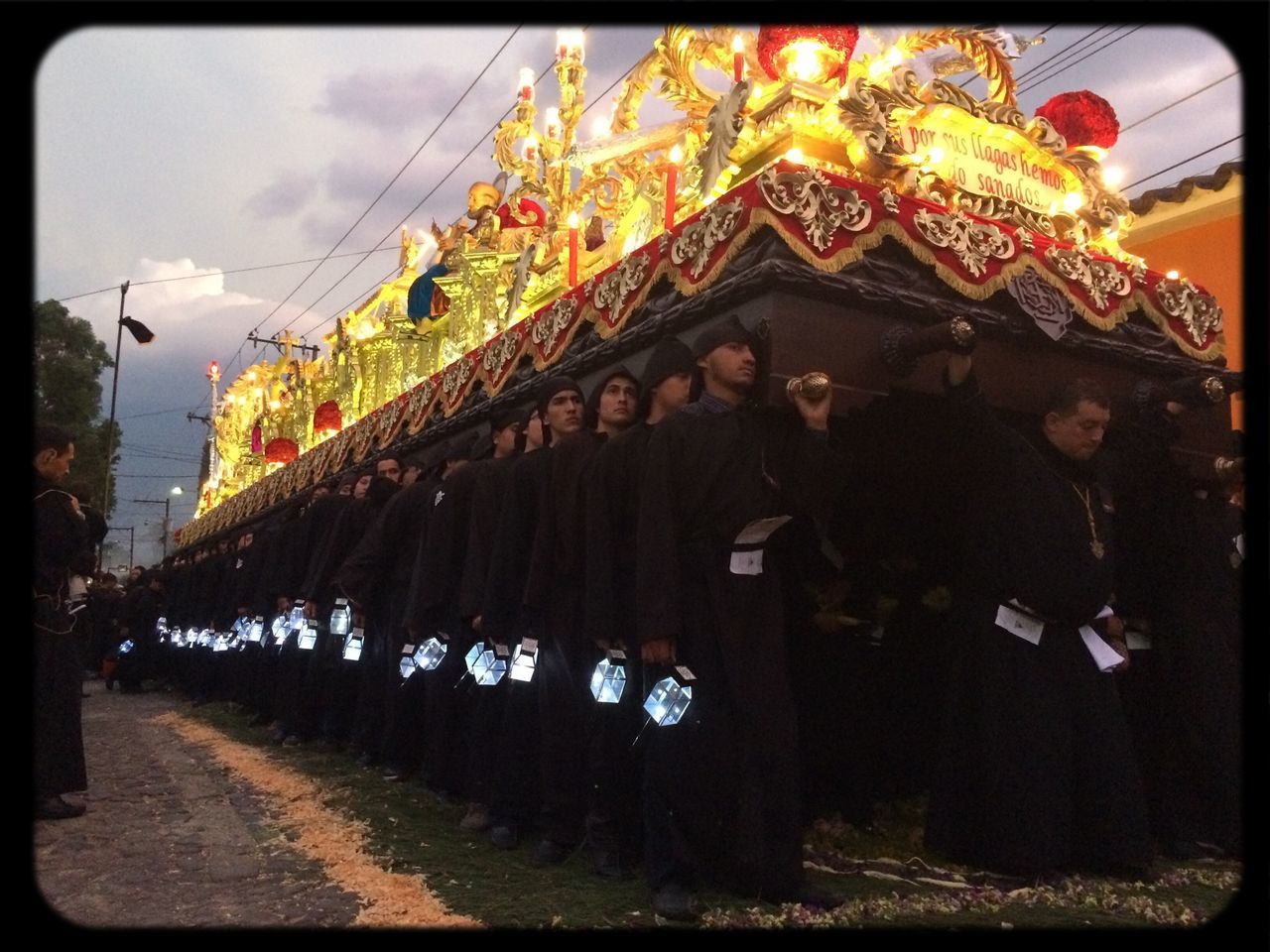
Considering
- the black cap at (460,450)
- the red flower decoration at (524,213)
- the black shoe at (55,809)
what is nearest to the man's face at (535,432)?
the black cap at (460,450)

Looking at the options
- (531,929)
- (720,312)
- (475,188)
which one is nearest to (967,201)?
(720,312)

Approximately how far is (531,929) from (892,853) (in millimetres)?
1630

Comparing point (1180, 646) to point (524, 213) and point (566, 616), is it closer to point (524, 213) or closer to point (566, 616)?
point (566, 616)

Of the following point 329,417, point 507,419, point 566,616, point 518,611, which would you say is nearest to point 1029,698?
point 566,616

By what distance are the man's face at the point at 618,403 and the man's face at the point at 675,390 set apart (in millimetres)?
244

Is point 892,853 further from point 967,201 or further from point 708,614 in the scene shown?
point 967,201

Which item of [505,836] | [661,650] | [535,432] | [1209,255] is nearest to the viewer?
[661,650]

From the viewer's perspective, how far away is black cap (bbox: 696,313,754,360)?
152 inches

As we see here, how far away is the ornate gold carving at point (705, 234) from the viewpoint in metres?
4.25

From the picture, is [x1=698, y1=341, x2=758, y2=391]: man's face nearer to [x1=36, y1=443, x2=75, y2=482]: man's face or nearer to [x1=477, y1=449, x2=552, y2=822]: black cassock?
[x1=477, y1=449, x2=552, y2=822]: black cassock

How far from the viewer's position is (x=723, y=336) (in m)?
3.87

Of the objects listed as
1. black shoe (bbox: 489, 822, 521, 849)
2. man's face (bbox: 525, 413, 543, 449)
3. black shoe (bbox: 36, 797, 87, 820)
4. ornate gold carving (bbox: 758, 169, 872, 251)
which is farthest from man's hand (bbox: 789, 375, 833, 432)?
black shoe (bbox: 36, 797, 87, 820)

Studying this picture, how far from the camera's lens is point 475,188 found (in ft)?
30.5

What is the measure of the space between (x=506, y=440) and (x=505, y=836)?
2191mm
